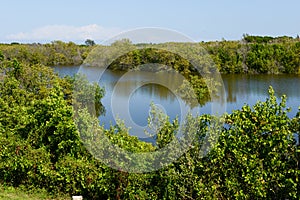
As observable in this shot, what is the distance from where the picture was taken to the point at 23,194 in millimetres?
7598

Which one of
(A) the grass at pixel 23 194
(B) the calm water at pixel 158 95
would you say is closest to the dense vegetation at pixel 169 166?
(A) the grass at pixel 23 194

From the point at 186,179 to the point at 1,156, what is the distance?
401 centimetres

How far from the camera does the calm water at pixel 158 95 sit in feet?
62.8

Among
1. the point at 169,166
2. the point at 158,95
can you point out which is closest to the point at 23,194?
the point at 169,166

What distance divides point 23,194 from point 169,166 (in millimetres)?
3077

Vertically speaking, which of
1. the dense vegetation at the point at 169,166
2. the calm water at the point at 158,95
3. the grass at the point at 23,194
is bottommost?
the grass at the point at 23,194

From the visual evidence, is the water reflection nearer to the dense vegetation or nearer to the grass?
the dense vegetation

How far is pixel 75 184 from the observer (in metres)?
7.51

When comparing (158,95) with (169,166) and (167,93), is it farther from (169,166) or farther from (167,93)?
(169,166)

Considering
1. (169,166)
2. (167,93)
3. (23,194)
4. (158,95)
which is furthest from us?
(167,93)

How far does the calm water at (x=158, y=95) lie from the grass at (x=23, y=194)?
886 cm

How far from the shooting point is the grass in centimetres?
734

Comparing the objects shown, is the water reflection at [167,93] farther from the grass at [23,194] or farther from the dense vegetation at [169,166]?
the grass at [23,194]

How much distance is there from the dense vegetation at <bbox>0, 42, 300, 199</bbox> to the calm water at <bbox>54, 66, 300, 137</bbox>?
325 inches
